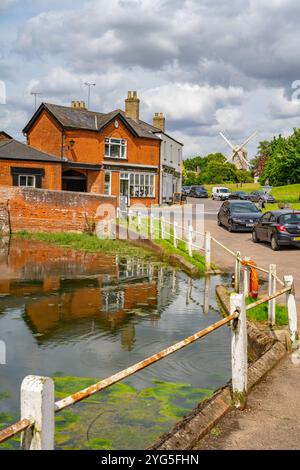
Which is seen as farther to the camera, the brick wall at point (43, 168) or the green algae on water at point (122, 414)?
the brick wall at point (43, 168)

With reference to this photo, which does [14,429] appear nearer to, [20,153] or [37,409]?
[37,409]

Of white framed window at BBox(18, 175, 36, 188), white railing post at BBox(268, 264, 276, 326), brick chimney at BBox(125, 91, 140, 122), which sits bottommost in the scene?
white railing post at BBox(268, 264, 276, 326)

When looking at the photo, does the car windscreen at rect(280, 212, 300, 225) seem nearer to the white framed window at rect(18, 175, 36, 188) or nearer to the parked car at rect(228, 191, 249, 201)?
the white framed window at rect(18, 175, 36, 188)

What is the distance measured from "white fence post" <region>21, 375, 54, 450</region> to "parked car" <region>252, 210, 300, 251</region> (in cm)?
1965

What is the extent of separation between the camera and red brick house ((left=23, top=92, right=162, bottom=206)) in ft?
145

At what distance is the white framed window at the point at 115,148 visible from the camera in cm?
4666

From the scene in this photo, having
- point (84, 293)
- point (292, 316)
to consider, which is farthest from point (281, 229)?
point (292, 316)

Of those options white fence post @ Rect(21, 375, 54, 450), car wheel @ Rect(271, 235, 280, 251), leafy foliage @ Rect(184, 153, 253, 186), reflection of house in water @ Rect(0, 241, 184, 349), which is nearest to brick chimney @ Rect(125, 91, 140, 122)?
reflection of house in water @ Rect(0, 241, 184, 349)

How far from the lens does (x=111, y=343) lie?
1101 cm

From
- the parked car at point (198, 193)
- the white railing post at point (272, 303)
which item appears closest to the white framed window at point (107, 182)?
the parked car at point (198, 193)

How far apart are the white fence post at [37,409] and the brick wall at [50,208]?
94.7 ft

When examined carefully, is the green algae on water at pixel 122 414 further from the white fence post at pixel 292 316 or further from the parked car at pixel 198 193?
the parked car at pixel 198 193

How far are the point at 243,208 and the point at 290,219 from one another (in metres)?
7.73
